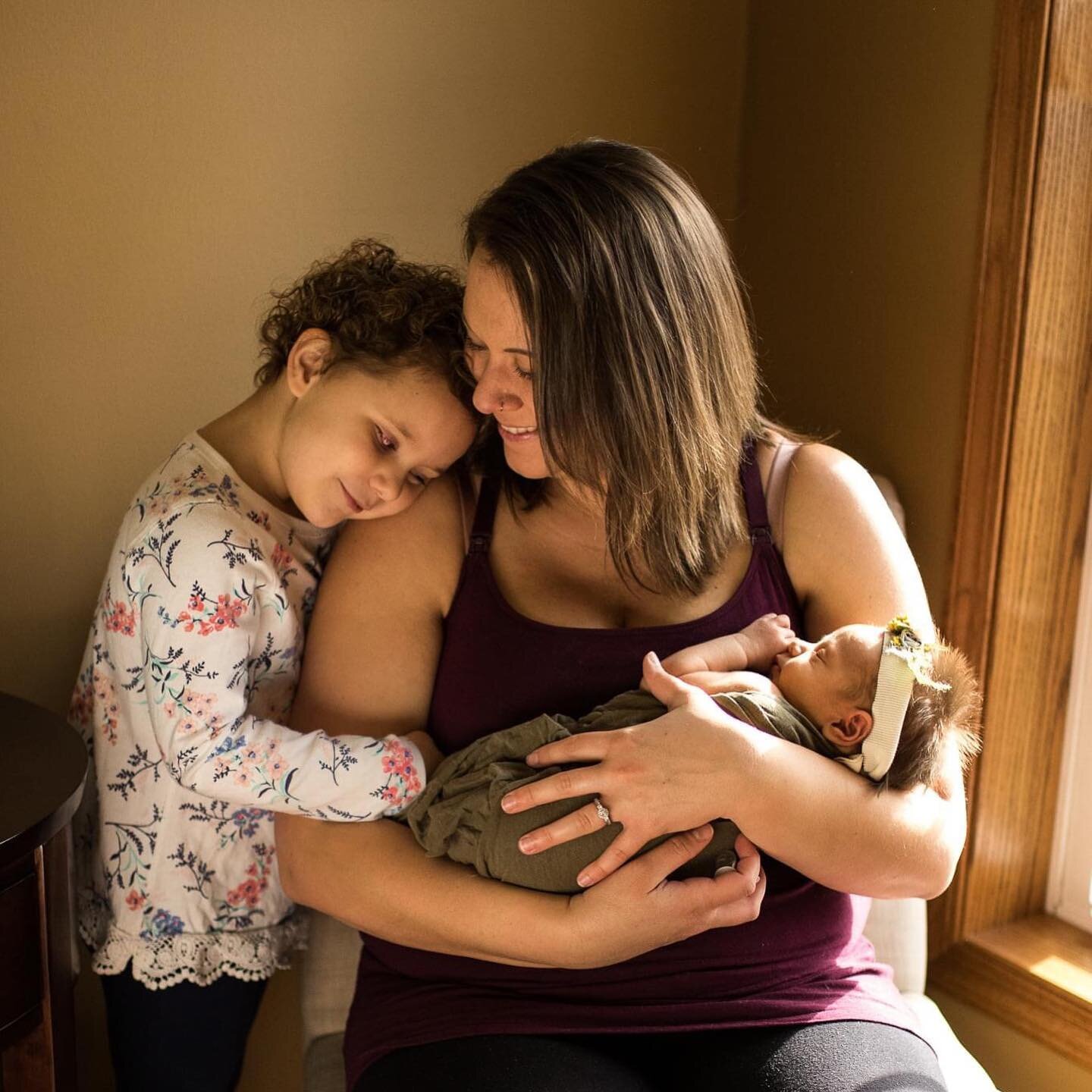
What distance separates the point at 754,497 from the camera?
1579mm

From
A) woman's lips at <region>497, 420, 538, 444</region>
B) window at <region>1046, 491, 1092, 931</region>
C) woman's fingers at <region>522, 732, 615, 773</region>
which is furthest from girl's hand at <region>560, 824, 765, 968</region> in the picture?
window at <region>1046, 491, 1092, 931</region>

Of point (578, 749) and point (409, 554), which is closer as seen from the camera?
point (578, 749)

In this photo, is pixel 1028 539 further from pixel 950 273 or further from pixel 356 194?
pixel 356 194

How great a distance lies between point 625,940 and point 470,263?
2.52 ft

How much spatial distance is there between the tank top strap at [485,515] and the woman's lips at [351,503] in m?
0.15

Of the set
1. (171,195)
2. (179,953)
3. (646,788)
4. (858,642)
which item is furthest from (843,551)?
(171,195)

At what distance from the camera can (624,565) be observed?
1.54 m

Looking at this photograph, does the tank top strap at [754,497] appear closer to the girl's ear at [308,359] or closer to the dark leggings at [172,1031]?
the girl's ear at [308,359]

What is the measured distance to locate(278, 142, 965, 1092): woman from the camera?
130 centimetres

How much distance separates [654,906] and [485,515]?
533mm

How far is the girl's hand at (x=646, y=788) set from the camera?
1301 millimetres

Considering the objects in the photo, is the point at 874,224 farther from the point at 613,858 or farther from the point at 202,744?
the point at 202,744

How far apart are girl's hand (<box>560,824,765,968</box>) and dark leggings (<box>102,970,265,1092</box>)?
552mm

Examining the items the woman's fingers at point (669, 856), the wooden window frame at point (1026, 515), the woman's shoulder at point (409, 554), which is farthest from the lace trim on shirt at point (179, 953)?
the wooden window frame at point (1026, 515)
